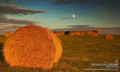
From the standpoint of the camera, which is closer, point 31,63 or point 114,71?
point 114,71

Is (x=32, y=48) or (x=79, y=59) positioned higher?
(x=32, y=48)

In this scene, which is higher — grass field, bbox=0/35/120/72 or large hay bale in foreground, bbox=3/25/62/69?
large hay bale in foreground, bbox=3/25/62/69

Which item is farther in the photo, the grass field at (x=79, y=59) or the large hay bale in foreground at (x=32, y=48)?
the large hay bale in foreground at (x=32, y=48)

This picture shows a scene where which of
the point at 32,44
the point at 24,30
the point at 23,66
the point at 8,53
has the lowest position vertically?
the point at 23,66

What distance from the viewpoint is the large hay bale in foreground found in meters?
9.52

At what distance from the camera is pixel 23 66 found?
9.91 metres

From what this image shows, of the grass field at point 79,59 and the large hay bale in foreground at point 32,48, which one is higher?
the large hay bale in foreground at point 32,48

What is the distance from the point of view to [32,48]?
32.3ft

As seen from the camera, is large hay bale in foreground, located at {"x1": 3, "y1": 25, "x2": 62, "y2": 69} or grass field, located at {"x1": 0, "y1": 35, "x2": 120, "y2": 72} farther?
large hay bale in foreground, located at {"x1": 3, "y1": 25, "x2": 62, "y2": 69}

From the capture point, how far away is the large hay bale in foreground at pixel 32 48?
9.52m

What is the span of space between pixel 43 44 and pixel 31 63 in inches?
56.1

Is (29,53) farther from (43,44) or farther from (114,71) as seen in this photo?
(114,71)

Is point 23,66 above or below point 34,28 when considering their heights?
below

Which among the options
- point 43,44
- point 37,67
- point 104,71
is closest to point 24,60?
point 37,67
